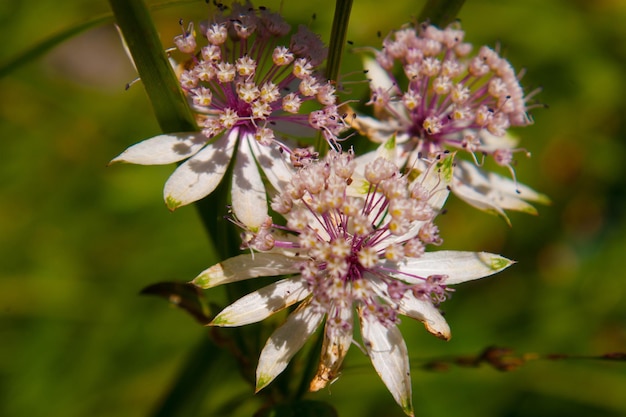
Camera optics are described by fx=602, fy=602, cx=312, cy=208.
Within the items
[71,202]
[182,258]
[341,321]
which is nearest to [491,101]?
[341,321]

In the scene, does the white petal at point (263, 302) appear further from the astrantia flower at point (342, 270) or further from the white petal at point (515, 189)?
the white petal at point (515, 189)

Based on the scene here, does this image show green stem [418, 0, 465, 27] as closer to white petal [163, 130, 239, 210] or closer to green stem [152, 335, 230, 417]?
white petal [163, 130, 239, 210]

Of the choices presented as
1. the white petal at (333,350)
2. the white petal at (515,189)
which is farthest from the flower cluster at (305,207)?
the white petal at (515,189)

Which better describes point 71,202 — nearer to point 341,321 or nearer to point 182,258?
point 182,258

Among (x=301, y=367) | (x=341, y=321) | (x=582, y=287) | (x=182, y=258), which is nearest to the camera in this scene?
(x=341, y=321)

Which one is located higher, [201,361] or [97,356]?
[201,361]

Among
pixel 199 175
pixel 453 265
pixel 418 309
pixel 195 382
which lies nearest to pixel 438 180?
pixel 453 265

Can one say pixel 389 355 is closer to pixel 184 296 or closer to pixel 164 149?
pixel 184 296
